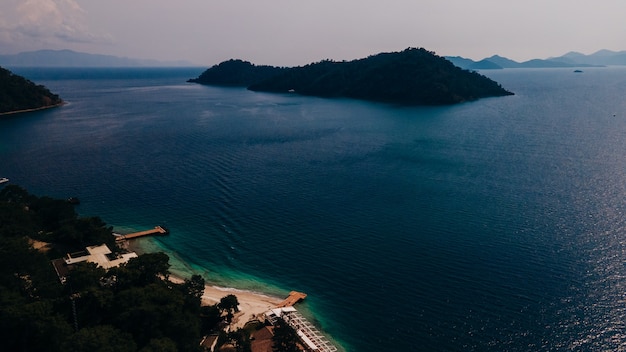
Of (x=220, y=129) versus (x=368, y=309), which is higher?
(x=220, y=129)

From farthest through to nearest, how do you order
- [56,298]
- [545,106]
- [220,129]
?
1. [545,106]
2. [220,129]
3. [56,298]

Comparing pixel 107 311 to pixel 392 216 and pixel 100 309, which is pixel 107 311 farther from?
pixel 392 216

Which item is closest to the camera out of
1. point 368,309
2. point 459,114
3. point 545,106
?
point 368,309

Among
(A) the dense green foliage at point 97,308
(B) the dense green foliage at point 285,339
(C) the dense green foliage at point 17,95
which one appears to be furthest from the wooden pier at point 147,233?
(C) the dense green foliage at point 17,95

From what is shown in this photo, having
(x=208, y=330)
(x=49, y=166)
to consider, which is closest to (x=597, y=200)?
(x=208, y=330)

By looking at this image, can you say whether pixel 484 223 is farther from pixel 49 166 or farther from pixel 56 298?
pixel 49 166

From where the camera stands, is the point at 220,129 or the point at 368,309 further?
the point at 220,129

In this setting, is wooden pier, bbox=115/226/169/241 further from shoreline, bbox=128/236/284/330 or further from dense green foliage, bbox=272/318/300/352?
dense green foliage, bbox=272/318/300/352
